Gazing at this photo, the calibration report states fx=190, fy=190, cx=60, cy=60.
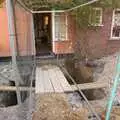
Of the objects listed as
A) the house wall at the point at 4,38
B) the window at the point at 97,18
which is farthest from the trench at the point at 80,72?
the house wall at the point at 4,38

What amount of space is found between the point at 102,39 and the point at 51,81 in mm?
2539

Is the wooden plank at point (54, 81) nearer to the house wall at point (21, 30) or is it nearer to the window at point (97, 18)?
the house wall at point (21, 30)

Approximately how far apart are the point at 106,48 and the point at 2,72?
3.61 m

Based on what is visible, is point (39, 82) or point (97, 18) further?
point (97, 18)

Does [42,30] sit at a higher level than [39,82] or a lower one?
higher

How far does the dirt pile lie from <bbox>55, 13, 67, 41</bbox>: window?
4.03 metres

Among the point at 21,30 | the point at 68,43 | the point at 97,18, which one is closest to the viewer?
the point at 21,30

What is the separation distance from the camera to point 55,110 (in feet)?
11.2

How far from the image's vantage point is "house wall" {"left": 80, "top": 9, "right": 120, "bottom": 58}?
5.57 m

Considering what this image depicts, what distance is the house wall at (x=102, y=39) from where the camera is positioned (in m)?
5.57

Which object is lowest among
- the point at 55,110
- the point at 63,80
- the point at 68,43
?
the point at 55,110

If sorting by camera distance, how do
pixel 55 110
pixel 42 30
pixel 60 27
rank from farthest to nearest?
pixel 42 30 → pixel 60 27 → pixel 55 110

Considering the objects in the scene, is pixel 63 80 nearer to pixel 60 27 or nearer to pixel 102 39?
pixel 102 39

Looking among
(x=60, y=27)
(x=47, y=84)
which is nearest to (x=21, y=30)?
(x=47, y=84)
